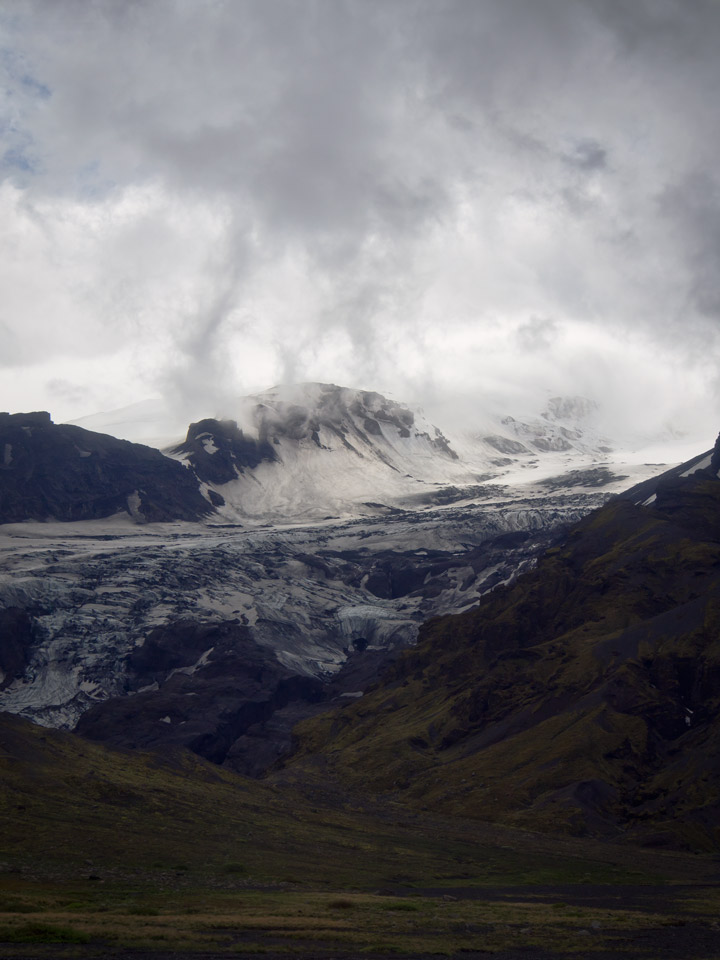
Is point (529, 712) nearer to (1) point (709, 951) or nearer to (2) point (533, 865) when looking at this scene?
(2) point (533, 865)

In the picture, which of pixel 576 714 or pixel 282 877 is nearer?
pixel 282 877

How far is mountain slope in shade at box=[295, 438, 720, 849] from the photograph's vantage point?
120m

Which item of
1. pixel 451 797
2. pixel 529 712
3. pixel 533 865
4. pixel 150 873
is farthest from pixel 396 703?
pixel 150 873

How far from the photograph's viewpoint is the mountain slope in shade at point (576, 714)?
120 meters

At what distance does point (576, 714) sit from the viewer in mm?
140750

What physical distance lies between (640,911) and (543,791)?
5777 cm

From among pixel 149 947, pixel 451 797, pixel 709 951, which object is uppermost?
pixel 149 947

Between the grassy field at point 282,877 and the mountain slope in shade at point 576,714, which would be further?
the mountain slope in shade at point 576,714

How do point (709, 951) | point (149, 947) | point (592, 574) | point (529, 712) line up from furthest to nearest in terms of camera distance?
1. point (592, 574)
2. point (529, 712)
3. point (709, 951)
4. point (149, 947)

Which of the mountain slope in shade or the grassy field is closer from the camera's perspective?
the grassy field

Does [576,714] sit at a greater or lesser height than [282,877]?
lesser

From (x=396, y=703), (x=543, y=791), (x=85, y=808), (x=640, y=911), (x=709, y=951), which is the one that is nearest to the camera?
(x=709, y=951)

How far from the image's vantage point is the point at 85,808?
283 ft

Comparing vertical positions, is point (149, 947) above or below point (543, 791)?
above
